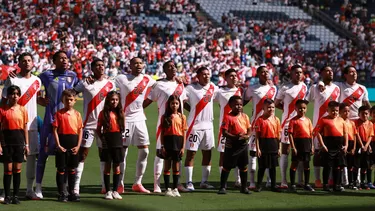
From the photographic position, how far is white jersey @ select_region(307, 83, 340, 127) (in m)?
12.8

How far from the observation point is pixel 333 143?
12383mm

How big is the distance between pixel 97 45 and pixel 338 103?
30.0m

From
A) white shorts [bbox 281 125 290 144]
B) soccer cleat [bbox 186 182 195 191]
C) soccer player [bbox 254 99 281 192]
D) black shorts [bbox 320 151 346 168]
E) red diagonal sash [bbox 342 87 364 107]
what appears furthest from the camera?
red diagonal sash [bbox 342 87 364 107]

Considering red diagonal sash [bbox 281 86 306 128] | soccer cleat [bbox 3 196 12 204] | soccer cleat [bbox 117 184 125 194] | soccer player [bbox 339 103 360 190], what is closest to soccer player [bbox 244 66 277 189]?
red diagonal sash [bbox 281 86 306 128]

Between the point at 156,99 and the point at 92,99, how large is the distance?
1288 mm

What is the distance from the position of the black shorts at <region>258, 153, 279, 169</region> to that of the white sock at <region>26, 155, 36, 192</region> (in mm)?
3516

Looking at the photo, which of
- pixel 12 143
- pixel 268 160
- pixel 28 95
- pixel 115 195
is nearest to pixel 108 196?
pixel 115 195

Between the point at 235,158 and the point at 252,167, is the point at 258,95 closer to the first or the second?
the point at 252,167

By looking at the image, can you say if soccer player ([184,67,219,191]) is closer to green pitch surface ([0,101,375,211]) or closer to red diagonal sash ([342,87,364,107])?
green pitch surface ([0,101,375,211])

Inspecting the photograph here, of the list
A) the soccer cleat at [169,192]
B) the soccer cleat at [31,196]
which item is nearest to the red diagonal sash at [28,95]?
the soccer cleat at [31,196]

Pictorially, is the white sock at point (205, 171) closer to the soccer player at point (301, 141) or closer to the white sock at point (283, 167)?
the white sock at point (283, 167)

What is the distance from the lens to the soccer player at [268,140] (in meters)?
12.0

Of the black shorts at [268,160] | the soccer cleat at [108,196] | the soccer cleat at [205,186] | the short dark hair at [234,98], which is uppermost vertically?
the short dark hair at [234,98]

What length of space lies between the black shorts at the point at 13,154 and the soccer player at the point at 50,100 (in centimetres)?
57
